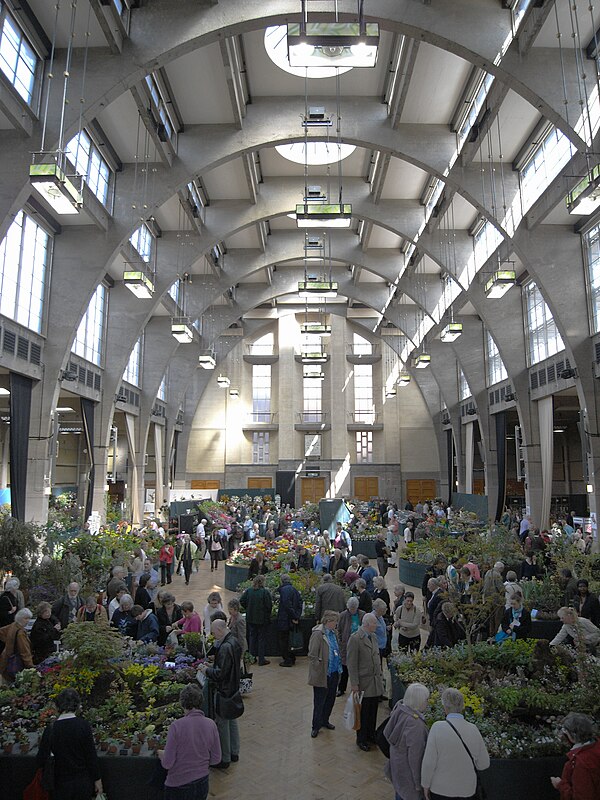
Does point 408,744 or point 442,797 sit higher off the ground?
point 408,744

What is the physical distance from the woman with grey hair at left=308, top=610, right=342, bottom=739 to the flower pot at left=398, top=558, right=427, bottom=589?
312 inches

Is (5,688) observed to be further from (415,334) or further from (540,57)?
(415,334)

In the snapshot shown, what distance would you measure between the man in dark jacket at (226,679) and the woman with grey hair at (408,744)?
1.65m

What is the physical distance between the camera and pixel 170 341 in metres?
24.6

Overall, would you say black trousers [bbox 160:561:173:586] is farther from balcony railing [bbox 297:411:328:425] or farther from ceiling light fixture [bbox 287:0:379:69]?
balcony railing [bbox 297:411:328:425]

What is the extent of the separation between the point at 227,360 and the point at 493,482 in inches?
683

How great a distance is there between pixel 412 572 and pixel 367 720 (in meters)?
8.67

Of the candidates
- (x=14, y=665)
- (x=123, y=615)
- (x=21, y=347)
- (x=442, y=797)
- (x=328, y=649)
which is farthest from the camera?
(x=21, y=347)

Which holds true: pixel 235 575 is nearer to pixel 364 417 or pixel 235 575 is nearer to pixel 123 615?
pixel 123 615

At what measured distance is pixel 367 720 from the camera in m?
5.50

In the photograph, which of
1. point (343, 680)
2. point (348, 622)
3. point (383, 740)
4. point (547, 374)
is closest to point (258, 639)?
point (343, 680)

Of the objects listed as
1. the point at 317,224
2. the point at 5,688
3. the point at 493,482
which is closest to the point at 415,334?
the point at 493,482

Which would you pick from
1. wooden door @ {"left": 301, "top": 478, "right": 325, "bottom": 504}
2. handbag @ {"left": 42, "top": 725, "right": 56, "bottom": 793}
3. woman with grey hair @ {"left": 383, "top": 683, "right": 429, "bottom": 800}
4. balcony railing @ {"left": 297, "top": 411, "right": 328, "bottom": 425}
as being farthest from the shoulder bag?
balcony railing @ {"left": 297, "top": 411, "right": 328, "bottom": 425}

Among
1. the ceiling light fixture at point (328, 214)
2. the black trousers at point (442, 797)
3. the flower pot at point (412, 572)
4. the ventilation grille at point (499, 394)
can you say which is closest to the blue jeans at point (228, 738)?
the black trousers at point (442, 797)
